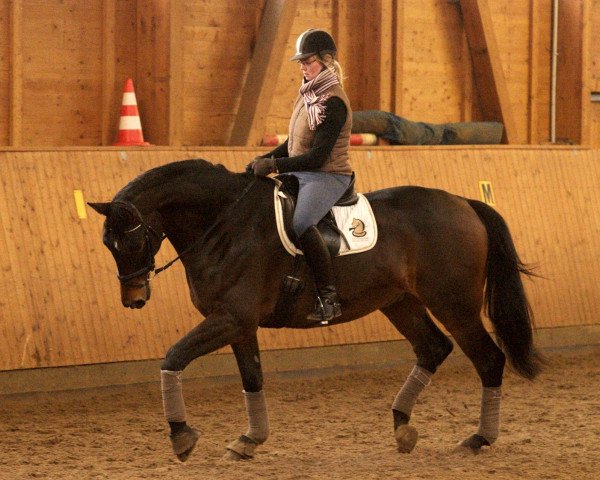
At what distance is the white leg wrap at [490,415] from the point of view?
22.1 ft

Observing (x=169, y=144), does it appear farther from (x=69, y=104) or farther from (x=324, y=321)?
(x=324, y=321)

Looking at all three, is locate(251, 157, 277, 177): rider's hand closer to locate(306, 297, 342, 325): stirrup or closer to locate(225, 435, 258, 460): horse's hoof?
locate(306, 297, 342, 325): stirrup

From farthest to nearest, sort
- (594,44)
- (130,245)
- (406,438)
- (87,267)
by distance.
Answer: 1. (594,44)
2. (87,267)
3. (406,438)
4. (130,245)

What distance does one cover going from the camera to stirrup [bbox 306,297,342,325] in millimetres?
6348

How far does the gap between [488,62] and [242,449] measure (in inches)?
280

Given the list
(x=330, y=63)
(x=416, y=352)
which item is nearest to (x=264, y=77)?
(x=330, y=63)

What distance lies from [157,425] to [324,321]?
5.75 feet

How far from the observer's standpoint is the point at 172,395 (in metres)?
5.93

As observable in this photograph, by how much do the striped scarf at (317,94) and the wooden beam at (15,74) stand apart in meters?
4.27

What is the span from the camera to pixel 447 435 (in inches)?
287

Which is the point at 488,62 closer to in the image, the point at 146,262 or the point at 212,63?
the point at 212,63

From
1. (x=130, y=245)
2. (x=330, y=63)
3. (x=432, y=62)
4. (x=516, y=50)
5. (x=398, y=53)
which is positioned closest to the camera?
(x=130, y=245)

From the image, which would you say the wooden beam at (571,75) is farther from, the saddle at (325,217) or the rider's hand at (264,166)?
the rider's hand at (264,166)

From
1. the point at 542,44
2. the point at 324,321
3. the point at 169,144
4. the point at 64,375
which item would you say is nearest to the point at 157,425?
the point at 64,375
